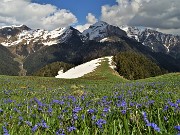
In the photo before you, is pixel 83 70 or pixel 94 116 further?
pixel 83 70

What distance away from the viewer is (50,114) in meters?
7.90

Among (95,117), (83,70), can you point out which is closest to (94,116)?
(95,117)

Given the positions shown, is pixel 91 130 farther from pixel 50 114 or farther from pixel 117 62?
pixel 117 62

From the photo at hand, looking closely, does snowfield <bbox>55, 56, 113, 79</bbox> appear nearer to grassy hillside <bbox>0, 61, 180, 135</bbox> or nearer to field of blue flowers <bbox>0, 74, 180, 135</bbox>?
grassy hillside <bbox>0, 61, 180, 135</bbox>

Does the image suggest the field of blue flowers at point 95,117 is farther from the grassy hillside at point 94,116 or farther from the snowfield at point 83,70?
the snowfield at point 83,70

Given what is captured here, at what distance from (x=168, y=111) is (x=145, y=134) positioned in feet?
7.18

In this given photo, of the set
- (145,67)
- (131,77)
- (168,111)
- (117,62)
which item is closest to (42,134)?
(168,111)

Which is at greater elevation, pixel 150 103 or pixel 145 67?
pixel 145 67

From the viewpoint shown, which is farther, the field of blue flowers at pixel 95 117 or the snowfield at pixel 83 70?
the snowfield at pixel 83 70

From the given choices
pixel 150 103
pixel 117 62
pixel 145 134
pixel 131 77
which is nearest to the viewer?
pixel 145 134

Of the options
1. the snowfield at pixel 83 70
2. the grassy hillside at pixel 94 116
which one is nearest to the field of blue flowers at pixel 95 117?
the grassy hillside at pixel 94 116

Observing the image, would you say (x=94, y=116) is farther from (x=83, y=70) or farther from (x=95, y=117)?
(x=83, y=70)

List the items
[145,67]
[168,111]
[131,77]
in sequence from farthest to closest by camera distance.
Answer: [145,67], [131,77], [168,111]

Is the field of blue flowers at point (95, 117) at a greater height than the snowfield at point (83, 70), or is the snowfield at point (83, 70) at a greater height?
the snowfield at point (83, 70)
